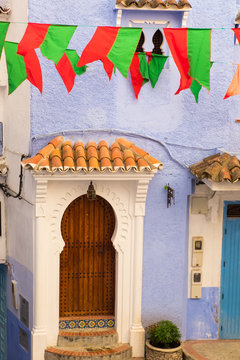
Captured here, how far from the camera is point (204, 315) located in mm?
13117

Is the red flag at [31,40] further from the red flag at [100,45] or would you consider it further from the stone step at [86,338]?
the stone step at [86,338]

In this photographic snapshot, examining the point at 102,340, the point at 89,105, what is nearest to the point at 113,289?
the point at 102,340

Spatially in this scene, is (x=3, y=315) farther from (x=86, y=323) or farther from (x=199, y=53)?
(x=199, y=53)

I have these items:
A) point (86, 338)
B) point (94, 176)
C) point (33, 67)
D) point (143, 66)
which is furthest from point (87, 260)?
point (33, 67)

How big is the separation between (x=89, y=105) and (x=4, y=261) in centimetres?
472

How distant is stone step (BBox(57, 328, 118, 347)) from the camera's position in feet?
40.7

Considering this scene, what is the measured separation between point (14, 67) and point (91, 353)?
6.04 meters

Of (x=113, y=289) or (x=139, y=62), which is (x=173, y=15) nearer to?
(x=139, y=62)

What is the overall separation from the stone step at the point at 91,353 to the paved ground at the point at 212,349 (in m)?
1.36

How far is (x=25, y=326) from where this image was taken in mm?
13117

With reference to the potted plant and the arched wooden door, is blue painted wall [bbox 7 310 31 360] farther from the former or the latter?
the potted plant

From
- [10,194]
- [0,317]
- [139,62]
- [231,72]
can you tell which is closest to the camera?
[139,62]

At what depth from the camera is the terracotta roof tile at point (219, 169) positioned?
36.7 feet

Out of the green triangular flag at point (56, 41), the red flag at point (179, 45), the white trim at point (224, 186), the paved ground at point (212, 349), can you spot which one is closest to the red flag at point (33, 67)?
the green triangular flag at point (56, 41)
